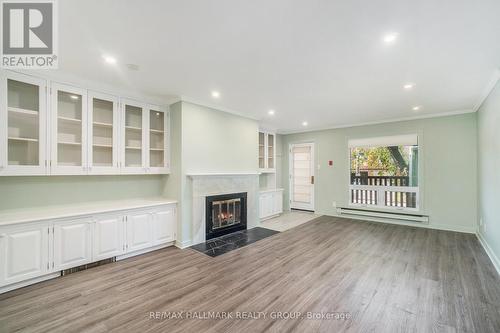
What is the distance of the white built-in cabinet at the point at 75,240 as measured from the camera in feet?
8.06

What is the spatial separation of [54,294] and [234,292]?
2.05 meters

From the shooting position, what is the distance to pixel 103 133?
11.4ft

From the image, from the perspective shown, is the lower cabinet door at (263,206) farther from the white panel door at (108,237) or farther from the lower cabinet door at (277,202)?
the white panel door at (108,237)

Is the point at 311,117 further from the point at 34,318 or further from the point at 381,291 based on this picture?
the point at 34,318

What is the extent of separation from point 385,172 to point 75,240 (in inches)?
259

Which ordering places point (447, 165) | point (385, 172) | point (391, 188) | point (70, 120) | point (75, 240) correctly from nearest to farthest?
1. point (75, 240)
2. point (70, 120)
3. point (447, 165)
4. point (391, 188)
5. point (385, 172)

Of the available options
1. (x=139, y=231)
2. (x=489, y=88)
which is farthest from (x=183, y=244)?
(x=489, y=88)

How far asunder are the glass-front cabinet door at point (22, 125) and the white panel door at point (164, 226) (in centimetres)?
167

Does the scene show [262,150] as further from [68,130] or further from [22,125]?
[22,125]

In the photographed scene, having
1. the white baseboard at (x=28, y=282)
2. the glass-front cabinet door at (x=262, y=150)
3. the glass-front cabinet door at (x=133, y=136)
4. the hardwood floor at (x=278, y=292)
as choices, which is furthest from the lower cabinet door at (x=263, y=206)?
the white baseboard at (x=28, y=282)

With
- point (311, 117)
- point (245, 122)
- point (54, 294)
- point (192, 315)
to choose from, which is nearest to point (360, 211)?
point (311, 117)

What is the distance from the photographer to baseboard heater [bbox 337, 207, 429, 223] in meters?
5.14

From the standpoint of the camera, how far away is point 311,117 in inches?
212

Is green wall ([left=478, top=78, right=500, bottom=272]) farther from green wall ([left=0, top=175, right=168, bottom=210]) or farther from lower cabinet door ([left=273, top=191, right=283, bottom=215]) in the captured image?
green wall ([left=0, top=175, right=168, bottom=210])
